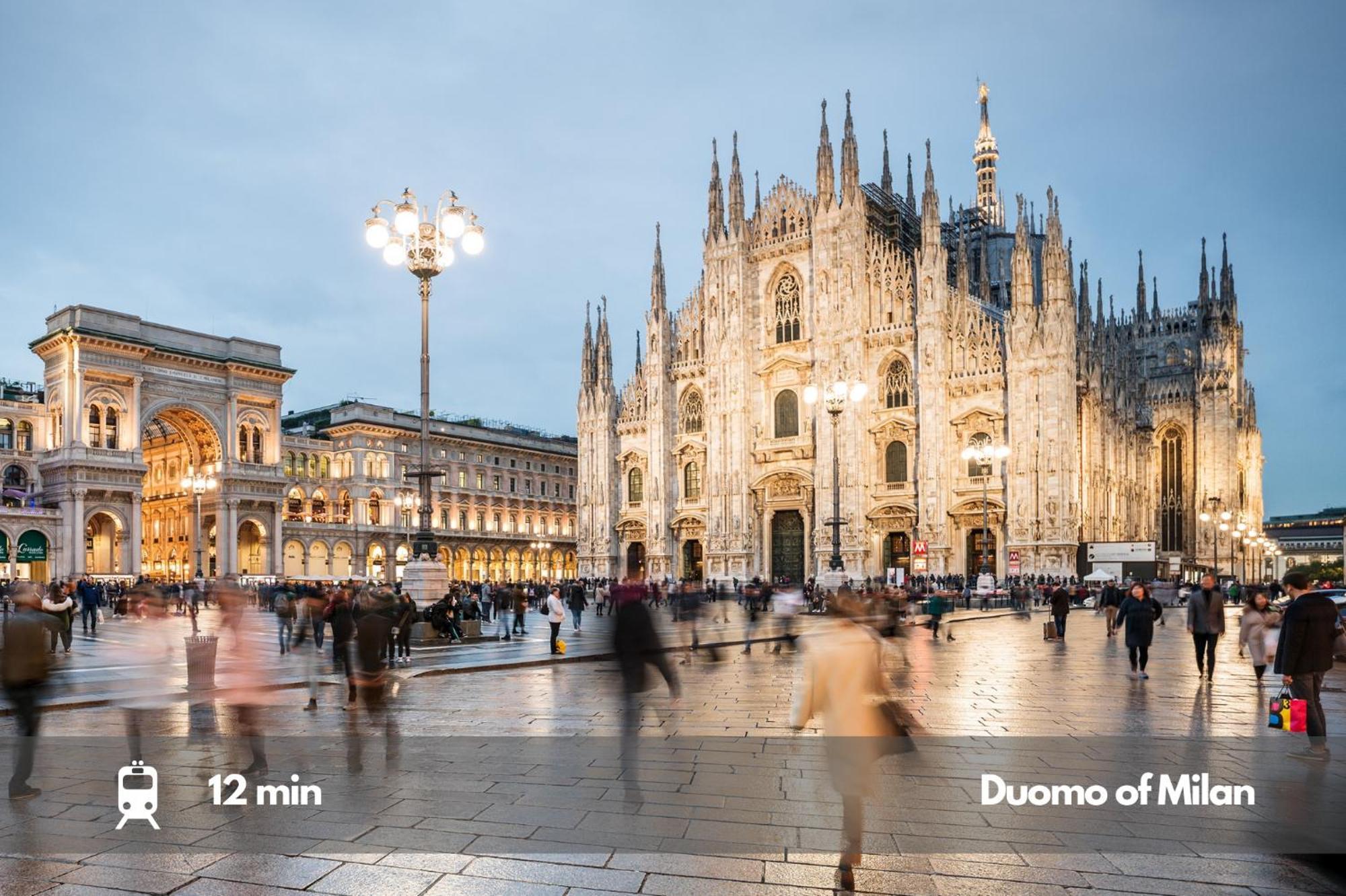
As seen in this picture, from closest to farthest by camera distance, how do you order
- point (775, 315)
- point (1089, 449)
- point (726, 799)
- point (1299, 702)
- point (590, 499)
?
1. point (726, 799)
2. point (1299, 702)
3. point (1089, 449)
4. point (775, 315)
5. point (590, 499)

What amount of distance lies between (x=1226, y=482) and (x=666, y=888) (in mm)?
74968

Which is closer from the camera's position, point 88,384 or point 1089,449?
point 1089,449

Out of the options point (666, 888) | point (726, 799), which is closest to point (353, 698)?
point (726, 799)

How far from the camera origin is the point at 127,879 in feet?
17.2

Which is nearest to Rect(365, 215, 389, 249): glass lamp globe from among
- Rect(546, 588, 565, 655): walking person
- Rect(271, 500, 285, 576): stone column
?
Rect(546, 588, 565, 655): walking person

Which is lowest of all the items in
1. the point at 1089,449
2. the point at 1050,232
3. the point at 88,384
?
the point at 1089,449

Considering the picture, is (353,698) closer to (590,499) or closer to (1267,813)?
(1267,813)

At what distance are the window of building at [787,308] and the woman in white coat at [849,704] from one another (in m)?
45.8

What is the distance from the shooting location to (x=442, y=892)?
5039 millimetres

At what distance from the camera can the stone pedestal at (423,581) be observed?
18.8m

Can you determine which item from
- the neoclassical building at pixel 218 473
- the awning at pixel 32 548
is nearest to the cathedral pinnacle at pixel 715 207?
the neoclassical building at pixel 218 473

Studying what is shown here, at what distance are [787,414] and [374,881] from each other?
46.4 m

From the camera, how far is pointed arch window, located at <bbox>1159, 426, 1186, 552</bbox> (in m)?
70.6

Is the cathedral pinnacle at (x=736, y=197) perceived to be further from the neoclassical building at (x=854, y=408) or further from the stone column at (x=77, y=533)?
the stone column at (x=77, y=533)
